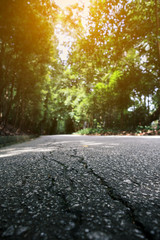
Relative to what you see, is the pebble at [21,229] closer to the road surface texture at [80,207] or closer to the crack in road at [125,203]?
the road surface texture at [80,207]

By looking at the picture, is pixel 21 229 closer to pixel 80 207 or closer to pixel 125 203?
pixel 80 207

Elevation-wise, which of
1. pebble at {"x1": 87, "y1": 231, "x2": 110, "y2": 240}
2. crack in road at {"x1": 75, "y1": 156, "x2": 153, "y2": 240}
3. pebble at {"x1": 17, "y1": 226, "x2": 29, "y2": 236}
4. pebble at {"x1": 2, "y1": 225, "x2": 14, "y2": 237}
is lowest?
pebble at {"x1": 2, "y1": 225, "x2": 14, "y2": 237}

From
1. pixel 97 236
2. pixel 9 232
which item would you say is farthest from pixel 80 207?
pixel 9 232

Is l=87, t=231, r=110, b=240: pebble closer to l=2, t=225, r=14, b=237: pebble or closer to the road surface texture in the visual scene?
the road surface texture

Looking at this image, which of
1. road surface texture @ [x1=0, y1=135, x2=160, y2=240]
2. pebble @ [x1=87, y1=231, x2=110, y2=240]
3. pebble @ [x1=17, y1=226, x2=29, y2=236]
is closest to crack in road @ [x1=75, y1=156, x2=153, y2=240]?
road surface texture @ [x1=0, y1=135, x2=160, y2=240]

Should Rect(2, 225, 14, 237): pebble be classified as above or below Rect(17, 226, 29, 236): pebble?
below

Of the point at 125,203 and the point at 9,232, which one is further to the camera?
the point at 125,203

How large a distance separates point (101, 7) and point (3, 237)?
5903mm

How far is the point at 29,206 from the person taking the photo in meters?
0.83

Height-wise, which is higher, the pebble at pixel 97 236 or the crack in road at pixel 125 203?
the pebble at pixel 97 236

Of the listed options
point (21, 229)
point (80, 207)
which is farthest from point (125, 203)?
point (21, 229)

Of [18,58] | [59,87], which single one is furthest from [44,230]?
[59,87]

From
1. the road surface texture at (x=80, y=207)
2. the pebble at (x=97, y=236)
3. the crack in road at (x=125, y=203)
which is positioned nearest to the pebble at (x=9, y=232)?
the road surface texture at (x=80, y=207)

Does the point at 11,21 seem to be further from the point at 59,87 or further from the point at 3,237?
the point at 59,87
